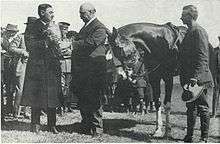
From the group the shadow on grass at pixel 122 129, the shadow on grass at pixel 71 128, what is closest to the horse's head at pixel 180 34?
the shadow on grass at pixel 122 129

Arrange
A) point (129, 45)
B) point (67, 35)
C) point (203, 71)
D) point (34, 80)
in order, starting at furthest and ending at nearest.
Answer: point (67, 35)
point (34, 80)
point (129, 45)
point (203, 71)

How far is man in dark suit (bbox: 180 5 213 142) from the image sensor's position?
5.09m

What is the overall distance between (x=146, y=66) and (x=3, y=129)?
7.21ft

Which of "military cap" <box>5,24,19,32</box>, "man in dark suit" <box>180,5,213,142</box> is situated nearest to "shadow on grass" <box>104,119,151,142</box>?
"man in dark suit" <box>180,5,213,142</box>

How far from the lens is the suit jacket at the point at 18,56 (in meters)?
6.96

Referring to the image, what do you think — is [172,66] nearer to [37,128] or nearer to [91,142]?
[91,142]

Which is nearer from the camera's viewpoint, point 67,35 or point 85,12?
point 85,12

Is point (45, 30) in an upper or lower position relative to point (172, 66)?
upper

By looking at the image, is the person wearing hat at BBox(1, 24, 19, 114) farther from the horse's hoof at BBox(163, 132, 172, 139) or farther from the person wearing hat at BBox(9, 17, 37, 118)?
the horse's hoof at BBox(163, 132, 172, 139)

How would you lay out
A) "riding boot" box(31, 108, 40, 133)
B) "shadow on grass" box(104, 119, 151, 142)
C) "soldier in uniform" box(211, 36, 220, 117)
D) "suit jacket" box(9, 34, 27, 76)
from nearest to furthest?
"shadow on grass" box(104, 119, 151, 142) < "riding boot" box(31, 108, 40, 133) < "suit jacket" box(9, 34, 27, 76) < "soldier in uniform" box(211, 36, 220, 117)

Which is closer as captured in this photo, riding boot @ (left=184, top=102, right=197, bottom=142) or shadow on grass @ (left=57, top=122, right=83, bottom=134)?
riding boot @ (left=184, top=102, right=197, bottom=142)

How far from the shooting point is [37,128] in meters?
5.73

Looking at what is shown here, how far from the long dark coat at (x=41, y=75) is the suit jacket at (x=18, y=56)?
1.02 metres

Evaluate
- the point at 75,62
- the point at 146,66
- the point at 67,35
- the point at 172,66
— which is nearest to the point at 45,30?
the point at 75,62
